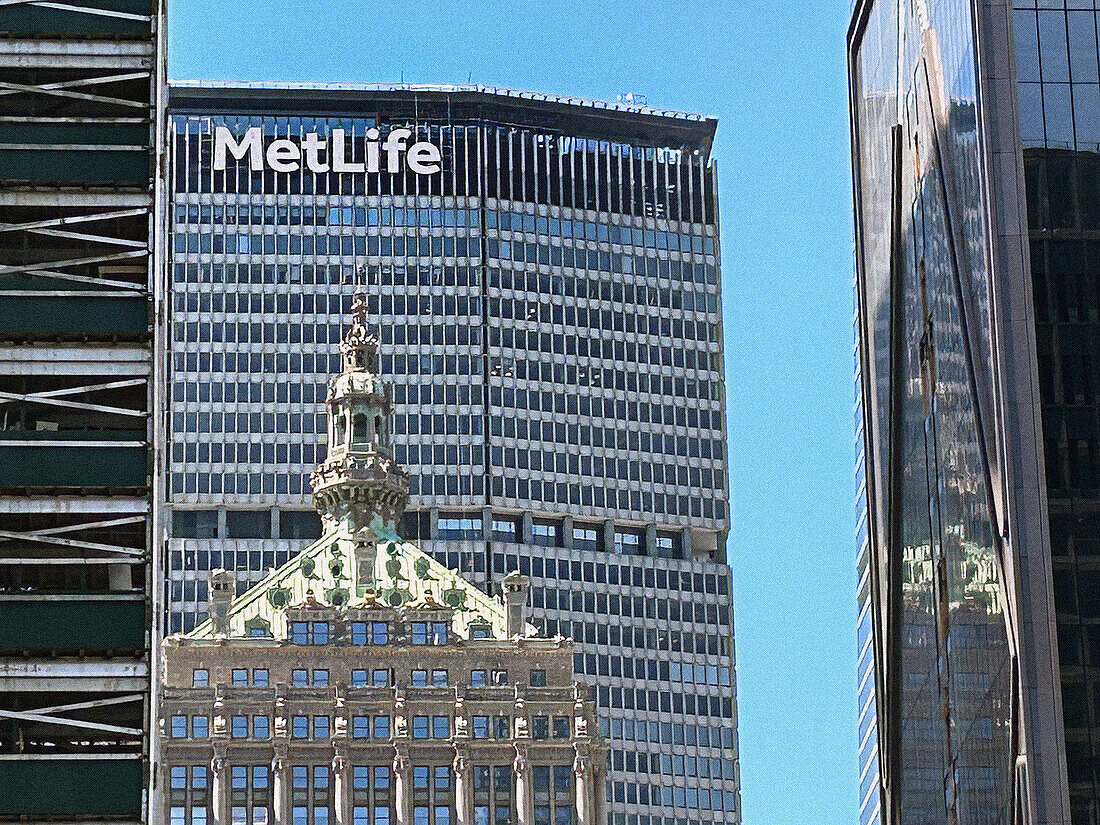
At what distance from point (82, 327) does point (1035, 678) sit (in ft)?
124

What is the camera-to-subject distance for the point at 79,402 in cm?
12888

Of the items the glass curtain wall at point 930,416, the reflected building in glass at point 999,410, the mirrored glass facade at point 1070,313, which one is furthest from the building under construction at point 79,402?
the mirrored glass facade at point 1070,313

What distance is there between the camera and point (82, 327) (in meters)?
130

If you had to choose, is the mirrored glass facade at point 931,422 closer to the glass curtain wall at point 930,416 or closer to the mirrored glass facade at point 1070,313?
the glass curtain wall at point 930,416

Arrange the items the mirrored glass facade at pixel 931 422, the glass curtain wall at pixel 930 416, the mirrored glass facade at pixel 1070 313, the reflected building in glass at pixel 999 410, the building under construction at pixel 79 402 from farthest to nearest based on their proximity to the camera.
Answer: the glass curtain wall at pixel 930 416
the mirrored glass facade at pixel 931 422
the reflected building in glass at pixel 999 410
the mirrored glass facade at pixel 1070 313
the building under construction at pixel 79 402

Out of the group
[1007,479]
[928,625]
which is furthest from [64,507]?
[928,625]

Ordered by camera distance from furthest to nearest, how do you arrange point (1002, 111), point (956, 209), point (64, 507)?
1. point (956, 209)
2. point (1002, 111)
3. point (64, 507)

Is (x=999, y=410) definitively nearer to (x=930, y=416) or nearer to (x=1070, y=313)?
(x=1070, y=313)

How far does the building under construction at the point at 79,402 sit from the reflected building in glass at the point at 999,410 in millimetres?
32103

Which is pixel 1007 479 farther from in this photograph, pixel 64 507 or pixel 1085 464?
pixel 64 507

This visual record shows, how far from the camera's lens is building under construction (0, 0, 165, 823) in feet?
402

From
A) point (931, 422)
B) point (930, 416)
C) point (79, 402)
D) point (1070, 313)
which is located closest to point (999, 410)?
point (1070, 313)

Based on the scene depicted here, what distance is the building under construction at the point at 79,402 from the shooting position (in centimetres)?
12262

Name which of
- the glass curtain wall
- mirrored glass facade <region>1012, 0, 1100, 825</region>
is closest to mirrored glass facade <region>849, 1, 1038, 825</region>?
the glass curtain wall
